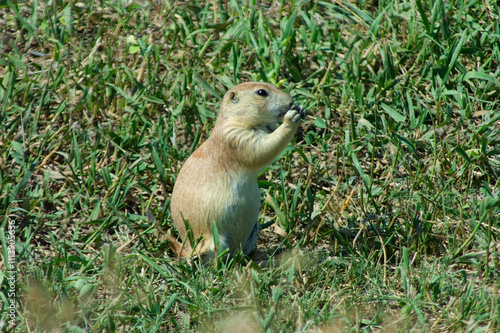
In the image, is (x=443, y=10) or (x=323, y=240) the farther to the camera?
(x=443, y=10)

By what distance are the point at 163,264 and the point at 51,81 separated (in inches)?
107

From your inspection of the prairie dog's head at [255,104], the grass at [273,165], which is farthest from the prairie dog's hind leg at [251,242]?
the prairie dog's head at [255,104]

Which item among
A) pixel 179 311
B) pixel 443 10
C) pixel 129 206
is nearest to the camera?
pixel 179 311

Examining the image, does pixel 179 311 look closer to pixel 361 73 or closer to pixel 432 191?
pixel 432 191

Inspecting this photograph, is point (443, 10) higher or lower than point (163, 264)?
higher

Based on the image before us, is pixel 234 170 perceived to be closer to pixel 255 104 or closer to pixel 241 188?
pixel 241 188

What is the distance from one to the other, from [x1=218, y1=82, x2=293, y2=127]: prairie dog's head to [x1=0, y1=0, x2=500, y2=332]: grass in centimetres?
69

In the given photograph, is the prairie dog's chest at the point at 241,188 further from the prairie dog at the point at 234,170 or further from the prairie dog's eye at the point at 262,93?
the prairie dog's eye at the point at 262,93

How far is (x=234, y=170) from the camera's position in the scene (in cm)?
441

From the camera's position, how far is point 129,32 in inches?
260

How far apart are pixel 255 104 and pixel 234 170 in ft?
1.65

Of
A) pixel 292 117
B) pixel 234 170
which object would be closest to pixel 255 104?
pixel 292 117

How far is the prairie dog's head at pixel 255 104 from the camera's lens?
4.54 meters

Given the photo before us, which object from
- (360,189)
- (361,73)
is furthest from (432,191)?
(361,73)
